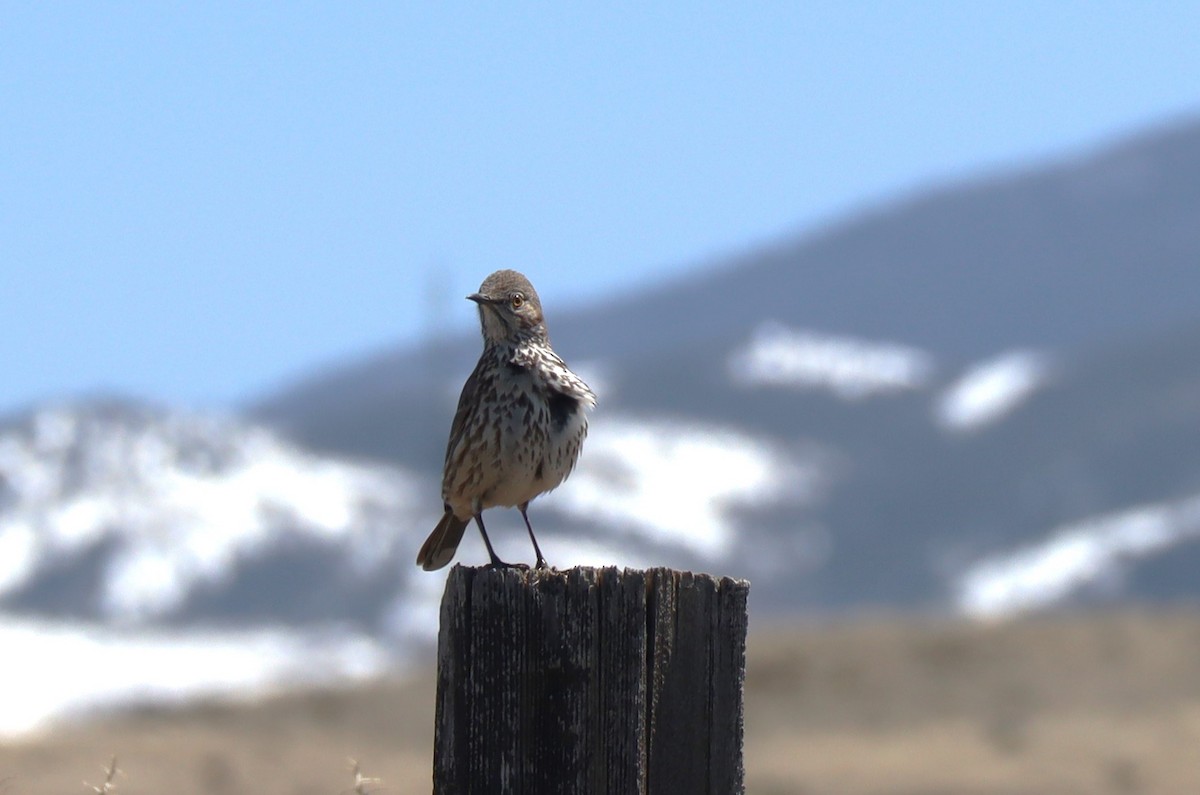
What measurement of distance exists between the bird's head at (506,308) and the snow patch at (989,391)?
5068 cm

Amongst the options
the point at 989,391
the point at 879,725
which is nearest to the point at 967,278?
the point at 989,391

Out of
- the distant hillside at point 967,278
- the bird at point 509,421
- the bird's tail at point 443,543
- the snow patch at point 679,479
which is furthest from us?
the distant hillside at point 967,278

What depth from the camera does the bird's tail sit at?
268 inches

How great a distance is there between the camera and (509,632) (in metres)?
3.75

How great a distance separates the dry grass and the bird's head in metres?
11.9

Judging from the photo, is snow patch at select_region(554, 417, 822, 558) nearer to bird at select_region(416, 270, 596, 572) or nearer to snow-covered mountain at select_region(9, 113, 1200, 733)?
snow-covered mountain at select_region(9, 113, 1200, 733)

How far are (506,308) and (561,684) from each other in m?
3.34

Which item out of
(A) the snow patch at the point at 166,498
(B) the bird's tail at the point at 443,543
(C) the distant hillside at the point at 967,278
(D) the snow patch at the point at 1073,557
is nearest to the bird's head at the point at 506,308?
(B) the bird's tail at the point at 443,543

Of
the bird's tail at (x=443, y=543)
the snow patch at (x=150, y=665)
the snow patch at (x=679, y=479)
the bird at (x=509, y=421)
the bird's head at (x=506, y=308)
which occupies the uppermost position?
the snow patch at (x=679, y=479)

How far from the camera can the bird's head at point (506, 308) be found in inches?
273

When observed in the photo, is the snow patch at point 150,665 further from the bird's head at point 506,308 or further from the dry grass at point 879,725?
the bird's head at point 506,308

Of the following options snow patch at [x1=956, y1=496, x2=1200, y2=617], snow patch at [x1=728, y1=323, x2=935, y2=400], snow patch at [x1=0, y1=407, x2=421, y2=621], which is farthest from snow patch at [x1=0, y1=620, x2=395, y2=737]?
snow patch at [x1=728, y1=323, x2=935, y2=400]

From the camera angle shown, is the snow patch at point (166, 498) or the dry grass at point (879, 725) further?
the snow patch at point (166, 498)

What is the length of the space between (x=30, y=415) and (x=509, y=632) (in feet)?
176
